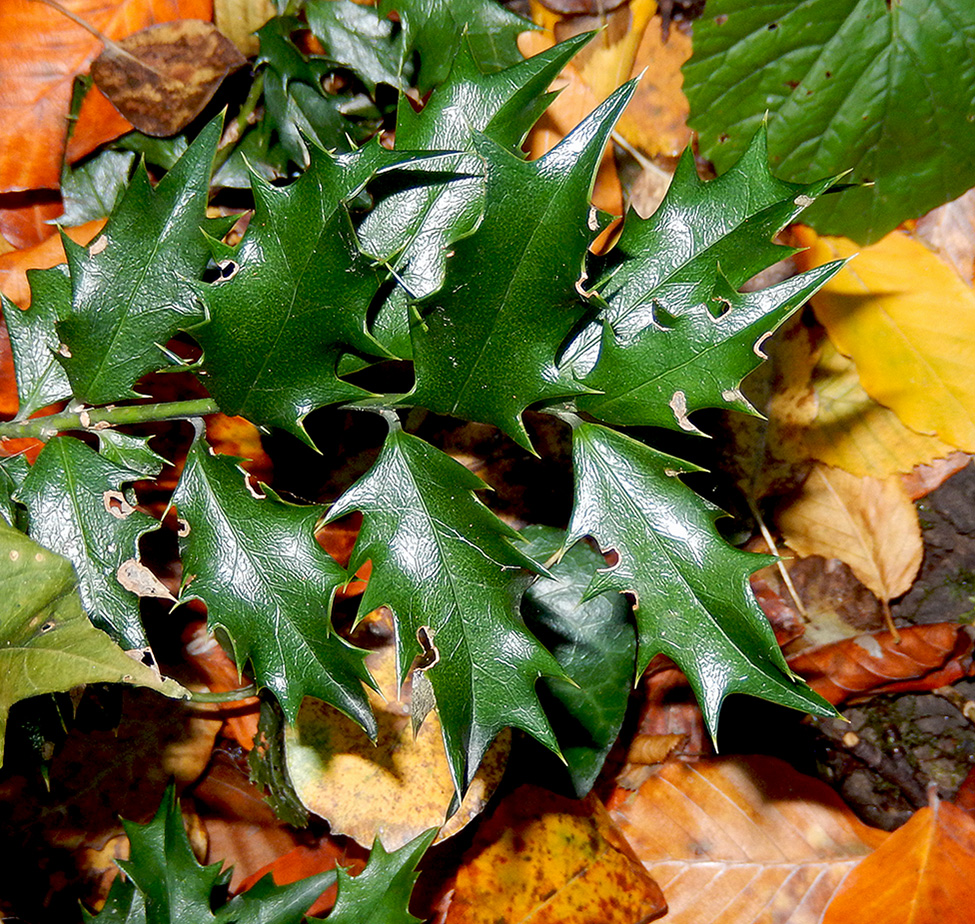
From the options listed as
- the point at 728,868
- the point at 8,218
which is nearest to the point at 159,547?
the point at 8,218

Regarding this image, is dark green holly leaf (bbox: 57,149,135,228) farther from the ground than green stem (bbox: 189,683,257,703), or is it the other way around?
dark green holly leaf (bbox: 57,149,135,228)

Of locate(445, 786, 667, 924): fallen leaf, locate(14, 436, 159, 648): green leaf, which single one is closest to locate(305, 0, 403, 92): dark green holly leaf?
locate(14, 436, 159, 648): green leaf

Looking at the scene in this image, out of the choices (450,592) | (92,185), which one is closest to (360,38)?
(92,185)

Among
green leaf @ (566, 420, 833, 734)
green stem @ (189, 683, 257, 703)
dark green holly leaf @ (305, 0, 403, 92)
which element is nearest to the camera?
green leaf @ (566, 420, 833, 734)

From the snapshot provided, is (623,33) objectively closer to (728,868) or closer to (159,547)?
(159,547)

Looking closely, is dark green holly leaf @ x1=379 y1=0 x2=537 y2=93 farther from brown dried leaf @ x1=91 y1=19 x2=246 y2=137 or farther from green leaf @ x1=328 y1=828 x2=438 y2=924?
green leaf @ x1=328 y1=828 x2=438 y2=924

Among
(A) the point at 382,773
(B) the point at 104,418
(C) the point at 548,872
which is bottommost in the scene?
A: (C) the point at 548,872

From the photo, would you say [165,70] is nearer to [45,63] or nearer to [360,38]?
[45,63]
